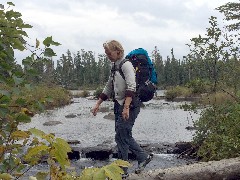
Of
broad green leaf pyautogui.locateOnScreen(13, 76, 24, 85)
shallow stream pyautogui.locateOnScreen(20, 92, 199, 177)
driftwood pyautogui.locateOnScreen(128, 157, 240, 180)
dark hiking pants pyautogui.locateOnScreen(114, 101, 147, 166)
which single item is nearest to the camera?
broad green leaf pyautogui.locateOnScreen(13, 76, 24, 85)

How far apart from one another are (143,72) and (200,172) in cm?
162

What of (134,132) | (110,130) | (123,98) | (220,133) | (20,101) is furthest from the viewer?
(110,130)

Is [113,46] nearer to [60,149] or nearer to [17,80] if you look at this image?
[17,80]

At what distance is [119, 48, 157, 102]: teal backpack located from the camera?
209 inches

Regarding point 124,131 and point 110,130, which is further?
point 110,130

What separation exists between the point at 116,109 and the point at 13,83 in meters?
3.59

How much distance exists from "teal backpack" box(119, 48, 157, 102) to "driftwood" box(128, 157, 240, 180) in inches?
42.2

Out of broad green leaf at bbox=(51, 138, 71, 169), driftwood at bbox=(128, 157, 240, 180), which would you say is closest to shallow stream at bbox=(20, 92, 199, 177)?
driftwood at bbox=(128, 157, 240, 180)

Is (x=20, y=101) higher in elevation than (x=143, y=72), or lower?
lower

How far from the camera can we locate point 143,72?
5.39m

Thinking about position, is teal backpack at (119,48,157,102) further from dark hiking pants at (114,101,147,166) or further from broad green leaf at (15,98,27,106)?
broad green leaf at (15,98,27,106)

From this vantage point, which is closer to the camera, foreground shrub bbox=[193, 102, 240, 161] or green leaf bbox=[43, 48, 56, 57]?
green leaf bbox=[43, 48, 56, 57]

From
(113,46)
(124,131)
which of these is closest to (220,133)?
(124,131)

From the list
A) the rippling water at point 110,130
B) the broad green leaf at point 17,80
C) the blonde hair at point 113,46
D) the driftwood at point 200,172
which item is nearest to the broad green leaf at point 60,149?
the broad green leaf at point 17,80
